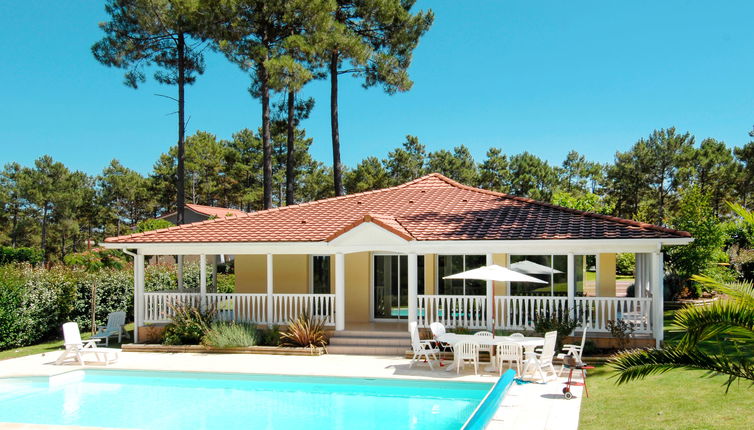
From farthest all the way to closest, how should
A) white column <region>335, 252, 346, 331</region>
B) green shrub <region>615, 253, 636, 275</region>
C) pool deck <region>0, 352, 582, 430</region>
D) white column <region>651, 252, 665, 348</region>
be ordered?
1. green shrub <region>615, 253, 636, 275</region>
2. white column <region>335, 252, 346, 331</region>
3. white column <region>651, 252, 665, 348</region>
4. pool deck <region>0, 352, 582, 430</region>

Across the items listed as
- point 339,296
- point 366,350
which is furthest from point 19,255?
point 366,350

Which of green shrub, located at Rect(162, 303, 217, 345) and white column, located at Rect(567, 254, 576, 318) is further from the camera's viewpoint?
green shrub, located at Rect(162, 303, 217, 345)

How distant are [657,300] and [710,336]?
29.5ft

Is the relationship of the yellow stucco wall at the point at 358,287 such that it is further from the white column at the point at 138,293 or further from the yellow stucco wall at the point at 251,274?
the white column at the point at 138,293

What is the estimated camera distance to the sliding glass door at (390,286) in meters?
20.3

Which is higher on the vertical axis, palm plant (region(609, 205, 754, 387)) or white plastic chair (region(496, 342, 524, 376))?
palm plant (region(609, 205, 754, 387))

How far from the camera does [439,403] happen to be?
40.2ft

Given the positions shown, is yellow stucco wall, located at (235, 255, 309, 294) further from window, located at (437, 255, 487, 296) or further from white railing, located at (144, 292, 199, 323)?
window, located at (437, 255, 487, 296)

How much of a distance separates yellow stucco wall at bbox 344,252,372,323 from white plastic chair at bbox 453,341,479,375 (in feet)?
21.2

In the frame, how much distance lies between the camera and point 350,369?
48.1 ft

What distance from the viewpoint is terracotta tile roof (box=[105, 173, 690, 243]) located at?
16.8m

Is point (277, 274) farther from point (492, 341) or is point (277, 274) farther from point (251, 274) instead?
point (492, 341)

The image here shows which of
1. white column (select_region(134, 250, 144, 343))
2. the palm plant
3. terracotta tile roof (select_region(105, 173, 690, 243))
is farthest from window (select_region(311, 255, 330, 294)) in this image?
the palm plant

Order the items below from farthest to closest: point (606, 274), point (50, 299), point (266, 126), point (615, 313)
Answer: point (266, 126) < point (50, 299) < point (606, 274) < point (615, 313)
